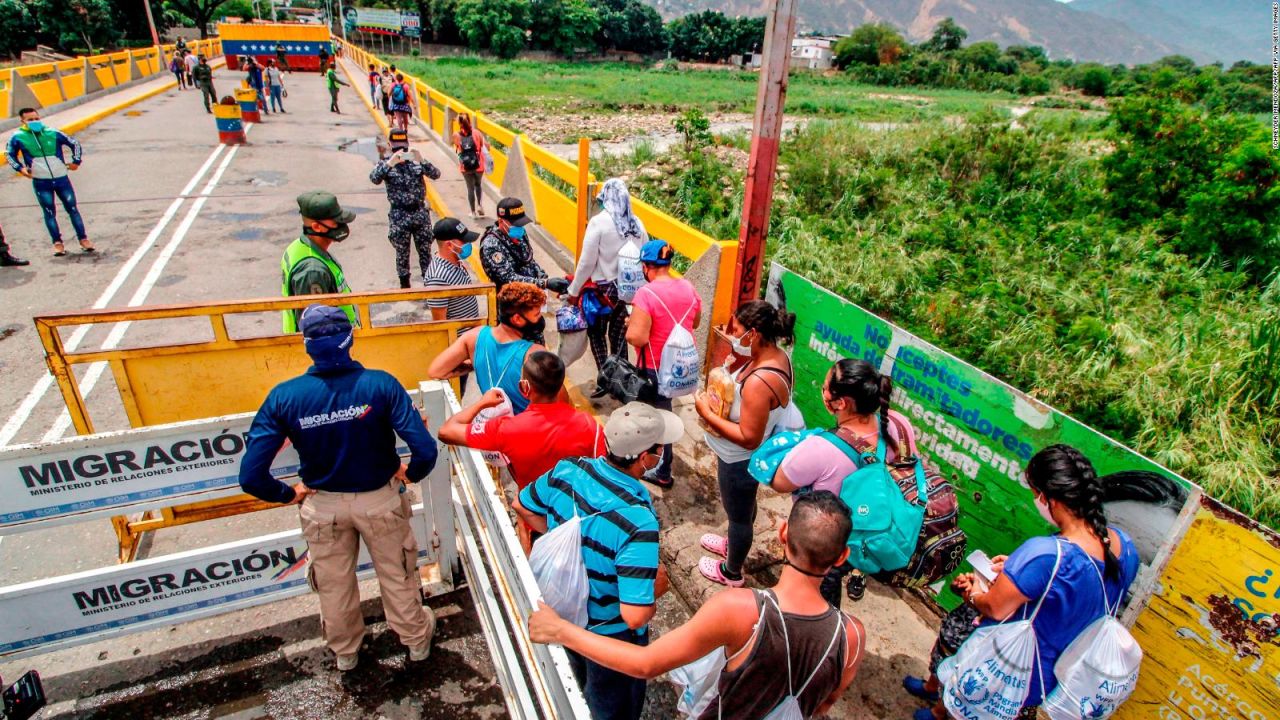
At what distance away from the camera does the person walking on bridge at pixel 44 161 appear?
27.0 feet

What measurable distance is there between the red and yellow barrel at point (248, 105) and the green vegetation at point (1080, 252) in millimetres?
14190

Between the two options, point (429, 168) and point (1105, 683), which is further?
point (429, 168)

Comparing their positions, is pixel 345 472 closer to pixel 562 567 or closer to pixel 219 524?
pixel 562 567

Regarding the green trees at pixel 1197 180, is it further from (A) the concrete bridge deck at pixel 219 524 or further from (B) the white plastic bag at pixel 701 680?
(B) the white plastic bag at pixel 701 680

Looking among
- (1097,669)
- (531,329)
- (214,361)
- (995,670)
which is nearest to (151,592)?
(214,361)

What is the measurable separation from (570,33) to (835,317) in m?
87.7

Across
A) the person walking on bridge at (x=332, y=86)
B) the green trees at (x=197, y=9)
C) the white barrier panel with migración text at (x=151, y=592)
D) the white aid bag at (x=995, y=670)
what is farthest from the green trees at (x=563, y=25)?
the white aid bag at (x=995, y=670)

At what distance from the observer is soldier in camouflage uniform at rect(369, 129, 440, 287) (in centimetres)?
739

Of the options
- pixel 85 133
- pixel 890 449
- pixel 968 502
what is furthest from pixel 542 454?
pixel 85 133

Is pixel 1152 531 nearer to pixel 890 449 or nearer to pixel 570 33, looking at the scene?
pixel 890 449

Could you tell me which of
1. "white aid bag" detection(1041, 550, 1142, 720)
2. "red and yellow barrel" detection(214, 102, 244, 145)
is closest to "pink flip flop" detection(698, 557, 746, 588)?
"white aid bag" detection(1041, 550, 1142, 720)

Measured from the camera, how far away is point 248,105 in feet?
70.5

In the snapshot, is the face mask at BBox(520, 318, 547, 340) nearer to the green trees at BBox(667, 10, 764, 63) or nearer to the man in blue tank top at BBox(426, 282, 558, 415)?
the man in blue tank top at BBox(426, 282, 558, 415)

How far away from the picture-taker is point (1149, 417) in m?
5.12
